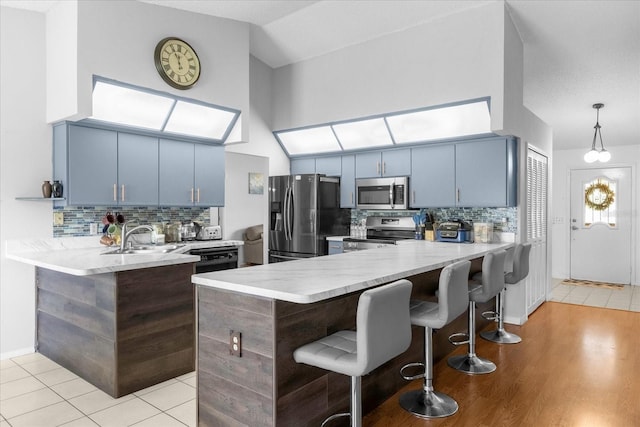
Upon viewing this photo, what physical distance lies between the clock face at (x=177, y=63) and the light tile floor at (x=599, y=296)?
5703mm

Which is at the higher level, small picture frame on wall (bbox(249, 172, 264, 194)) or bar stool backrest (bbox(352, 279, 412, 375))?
small picture frame on wall (bbox(249, 172, 264, 194))

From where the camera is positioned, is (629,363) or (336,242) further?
(336,242)

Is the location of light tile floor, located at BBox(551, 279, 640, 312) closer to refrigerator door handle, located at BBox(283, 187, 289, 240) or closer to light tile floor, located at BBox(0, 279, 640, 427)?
refrigerator door handle, located at BBox(283, 187, 289, 240)

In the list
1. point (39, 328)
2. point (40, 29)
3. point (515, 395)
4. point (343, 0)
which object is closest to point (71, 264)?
point (39, 328)

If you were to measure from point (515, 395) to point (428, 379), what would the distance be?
2.34 feet

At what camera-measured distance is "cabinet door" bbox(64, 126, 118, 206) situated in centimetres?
376

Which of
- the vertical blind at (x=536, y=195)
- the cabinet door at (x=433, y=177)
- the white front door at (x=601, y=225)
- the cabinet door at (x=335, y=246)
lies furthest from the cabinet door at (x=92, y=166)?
the white front door at (x=601, y=225)

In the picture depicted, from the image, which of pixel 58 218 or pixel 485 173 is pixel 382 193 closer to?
pixel 485 173

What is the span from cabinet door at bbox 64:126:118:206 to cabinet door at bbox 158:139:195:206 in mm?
515

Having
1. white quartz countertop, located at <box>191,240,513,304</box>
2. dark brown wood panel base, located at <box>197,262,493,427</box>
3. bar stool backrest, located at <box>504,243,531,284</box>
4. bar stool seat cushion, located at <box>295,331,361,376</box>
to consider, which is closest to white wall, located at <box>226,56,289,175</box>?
white quartz countertop, located at <box>191,240,513,304</box>

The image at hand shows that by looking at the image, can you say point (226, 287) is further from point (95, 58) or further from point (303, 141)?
point (303, 141)

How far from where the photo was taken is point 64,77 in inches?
144

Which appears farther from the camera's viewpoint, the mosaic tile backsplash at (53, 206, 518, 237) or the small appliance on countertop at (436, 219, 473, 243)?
the small appliance on countertop at (436, 219, 473, 243)

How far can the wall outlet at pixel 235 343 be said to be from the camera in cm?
206
